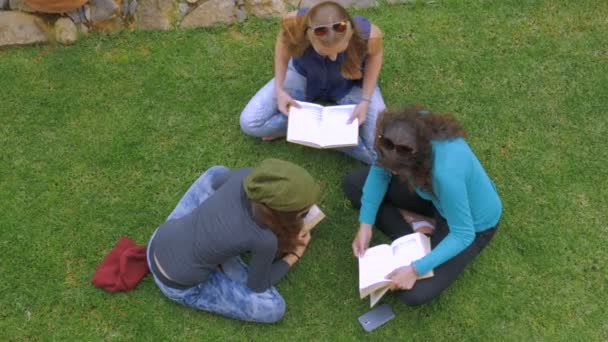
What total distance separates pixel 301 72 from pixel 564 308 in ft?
Result: 8.07

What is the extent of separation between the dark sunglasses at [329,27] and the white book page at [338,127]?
0.70 metres

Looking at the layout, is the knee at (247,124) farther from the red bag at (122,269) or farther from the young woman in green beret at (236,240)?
the red bag at (122,269)

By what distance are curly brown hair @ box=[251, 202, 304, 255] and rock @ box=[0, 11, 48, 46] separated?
3.04m

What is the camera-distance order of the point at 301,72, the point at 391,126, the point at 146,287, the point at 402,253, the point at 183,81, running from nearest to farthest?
the point at 391,126
the point at 402,253
the point at 146,287
the point at 301,72
the point at 183,81

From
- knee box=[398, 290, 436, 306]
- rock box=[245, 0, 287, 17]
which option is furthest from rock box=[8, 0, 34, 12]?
knee box=[398, 290, 436, 306]

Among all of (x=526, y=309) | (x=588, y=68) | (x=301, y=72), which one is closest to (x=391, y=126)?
(x=301, y=72)

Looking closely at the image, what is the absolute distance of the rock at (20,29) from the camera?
482 cm

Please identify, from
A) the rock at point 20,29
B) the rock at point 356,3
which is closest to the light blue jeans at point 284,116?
the rock at point 356,3

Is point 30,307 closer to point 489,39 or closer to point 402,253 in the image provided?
point 402,253

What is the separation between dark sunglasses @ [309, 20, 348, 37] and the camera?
136 inches

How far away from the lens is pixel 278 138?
14.6 feet

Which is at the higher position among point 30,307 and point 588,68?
point 588,68

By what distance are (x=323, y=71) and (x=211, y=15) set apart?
1574 millimetres

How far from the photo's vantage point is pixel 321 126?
4078 mm
